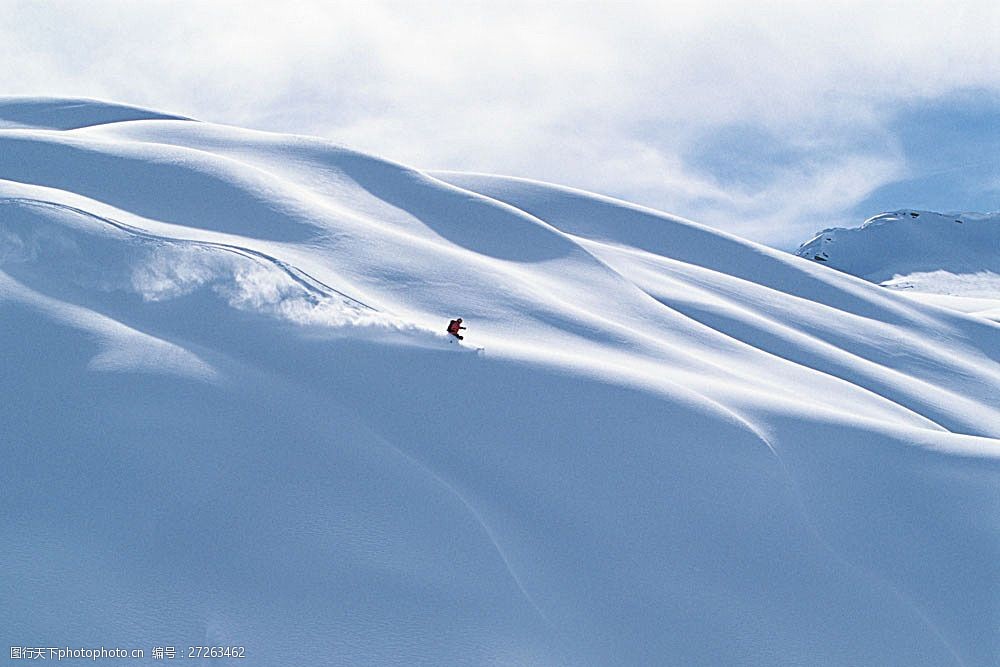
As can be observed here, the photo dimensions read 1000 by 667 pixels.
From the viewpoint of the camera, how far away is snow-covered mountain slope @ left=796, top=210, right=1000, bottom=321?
138 metres

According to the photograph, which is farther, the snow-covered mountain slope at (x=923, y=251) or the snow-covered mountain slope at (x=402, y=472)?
the snow-covered mountain slope at (x=923, y=251)

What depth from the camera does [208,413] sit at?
7836mm

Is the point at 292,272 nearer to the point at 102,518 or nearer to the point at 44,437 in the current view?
the point at 44,437

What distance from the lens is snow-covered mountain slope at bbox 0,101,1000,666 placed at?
20.7 feet

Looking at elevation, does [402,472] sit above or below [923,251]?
below

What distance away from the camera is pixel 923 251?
157875mm

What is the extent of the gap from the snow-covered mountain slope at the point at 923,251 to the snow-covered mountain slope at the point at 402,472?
436 ft

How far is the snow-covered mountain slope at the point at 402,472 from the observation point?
6312 millimetres

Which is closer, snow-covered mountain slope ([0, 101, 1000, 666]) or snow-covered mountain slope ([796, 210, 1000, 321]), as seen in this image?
snow-covered mountain slope ([0, 101, 1000, 666])

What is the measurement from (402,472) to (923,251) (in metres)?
173

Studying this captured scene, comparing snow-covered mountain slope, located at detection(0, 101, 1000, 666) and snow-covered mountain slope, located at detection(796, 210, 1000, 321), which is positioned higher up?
snow-covered mountain slope, located at detection(796, 210, 1000, 321)

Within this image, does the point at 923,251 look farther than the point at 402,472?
Yes

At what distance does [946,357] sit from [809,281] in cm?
484

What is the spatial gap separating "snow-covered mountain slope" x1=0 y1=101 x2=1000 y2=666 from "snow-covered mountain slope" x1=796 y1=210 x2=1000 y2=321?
132761mm
